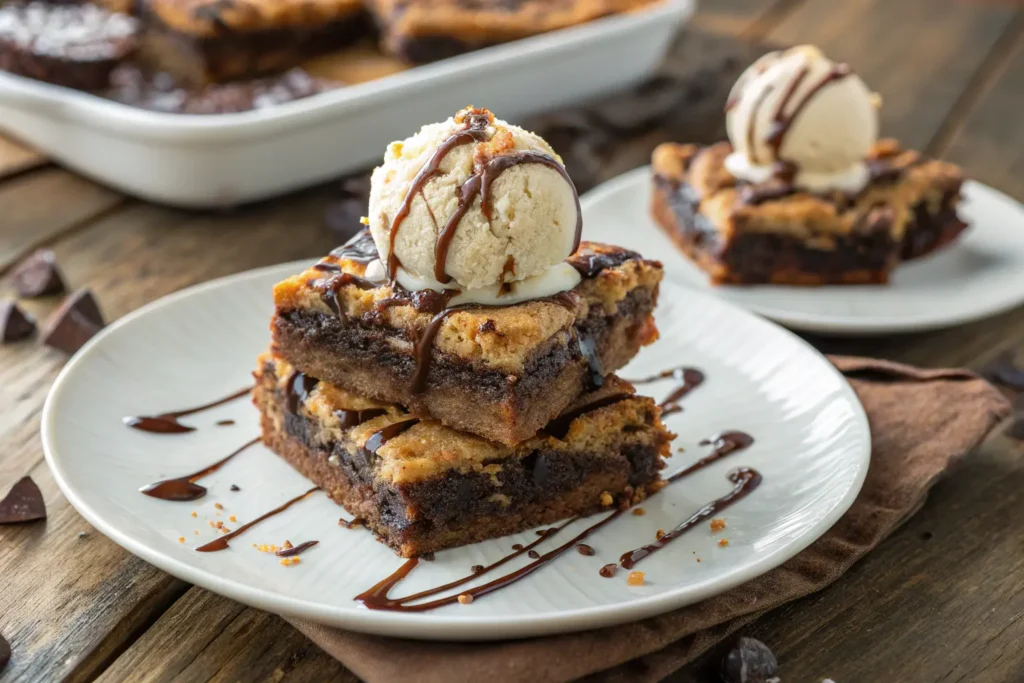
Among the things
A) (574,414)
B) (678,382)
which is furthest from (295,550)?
(678,382)

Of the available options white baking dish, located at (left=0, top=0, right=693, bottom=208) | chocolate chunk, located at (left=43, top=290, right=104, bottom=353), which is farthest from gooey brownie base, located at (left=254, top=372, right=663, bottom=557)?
white baking dish, located at (left=0, top=0, right=693, bottom=208)

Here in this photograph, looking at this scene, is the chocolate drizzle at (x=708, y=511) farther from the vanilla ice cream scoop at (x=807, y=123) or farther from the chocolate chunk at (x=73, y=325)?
the chocolate chunk at (x=73, y=325)

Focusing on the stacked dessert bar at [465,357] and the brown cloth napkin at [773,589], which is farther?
the stacked dessert bar at [465,357]

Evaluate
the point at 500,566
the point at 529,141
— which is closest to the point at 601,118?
the point at 529,141

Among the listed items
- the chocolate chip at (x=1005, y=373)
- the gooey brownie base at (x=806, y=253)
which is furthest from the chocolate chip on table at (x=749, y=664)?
the gooey brownie base at (x=806, y=253)

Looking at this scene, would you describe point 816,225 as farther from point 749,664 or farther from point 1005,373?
point 749,664

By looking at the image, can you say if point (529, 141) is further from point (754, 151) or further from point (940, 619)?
point (754, 151)
